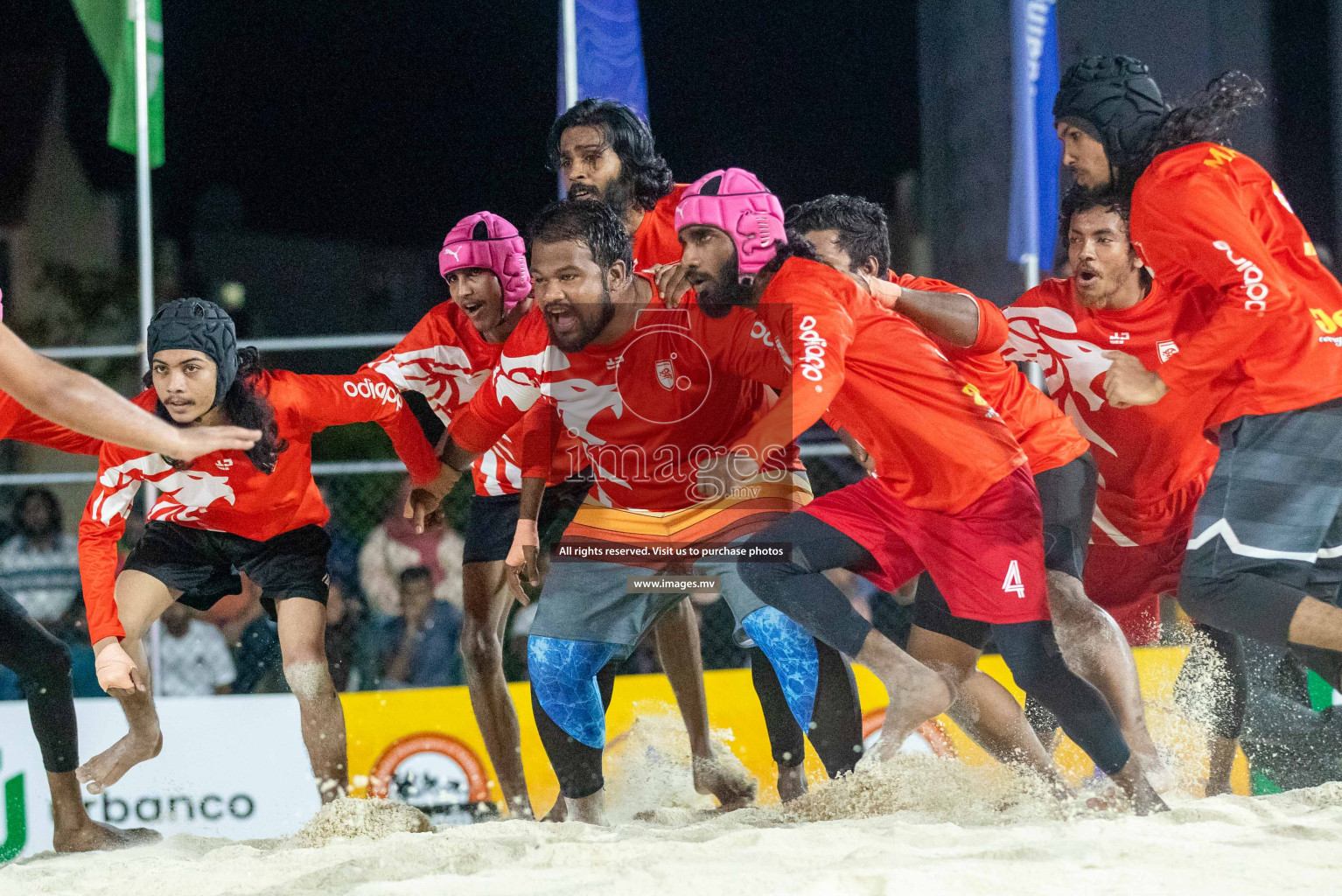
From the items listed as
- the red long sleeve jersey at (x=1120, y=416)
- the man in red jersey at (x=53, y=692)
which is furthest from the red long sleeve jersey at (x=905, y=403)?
the man in red jersey at (x=53, y=692)

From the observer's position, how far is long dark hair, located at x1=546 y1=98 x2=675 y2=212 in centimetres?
453

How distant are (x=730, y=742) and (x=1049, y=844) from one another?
6.25 feet

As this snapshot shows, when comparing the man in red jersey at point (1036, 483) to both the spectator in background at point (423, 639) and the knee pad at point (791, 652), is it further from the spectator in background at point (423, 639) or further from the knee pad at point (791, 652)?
the spectator in background at point (423, 639)

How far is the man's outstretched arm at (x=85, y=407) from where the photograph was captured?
2561 millimetres

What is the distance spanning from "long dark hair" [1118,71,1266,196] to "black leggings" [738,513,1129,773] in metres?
1.57

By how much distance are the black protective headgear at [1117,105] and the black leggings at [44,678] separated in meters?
4.01

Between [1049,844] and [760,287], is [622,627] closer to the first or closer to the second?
[760,287]

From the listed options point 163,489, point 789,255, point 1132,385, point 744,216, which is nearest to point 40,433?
point 163,489

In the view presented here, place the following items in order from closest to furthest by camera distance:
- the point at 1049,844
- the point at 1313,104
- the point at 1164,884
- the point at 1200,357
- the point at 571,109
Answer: the point at 1164,884, the point at 1049,844, the point at 1200,357, the point at 571,109, the point at 1313,104

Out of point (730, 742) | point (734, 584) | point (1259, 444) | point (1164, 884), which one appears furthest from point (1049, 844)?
point (730, 742)

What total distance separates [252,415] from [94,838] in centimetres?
169

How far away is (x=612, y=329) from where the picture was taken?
13.3ft

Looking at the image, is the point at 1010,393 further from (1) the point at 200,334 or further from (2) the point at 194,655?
(2) the point at 194,655

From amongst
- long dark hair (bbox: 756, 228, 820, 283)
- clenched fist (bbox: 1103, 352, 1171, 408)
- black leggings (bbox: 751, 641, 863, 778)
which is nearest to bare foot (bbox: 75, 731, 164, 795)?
black leggings (bbox: 751, 641, 863, 778)
